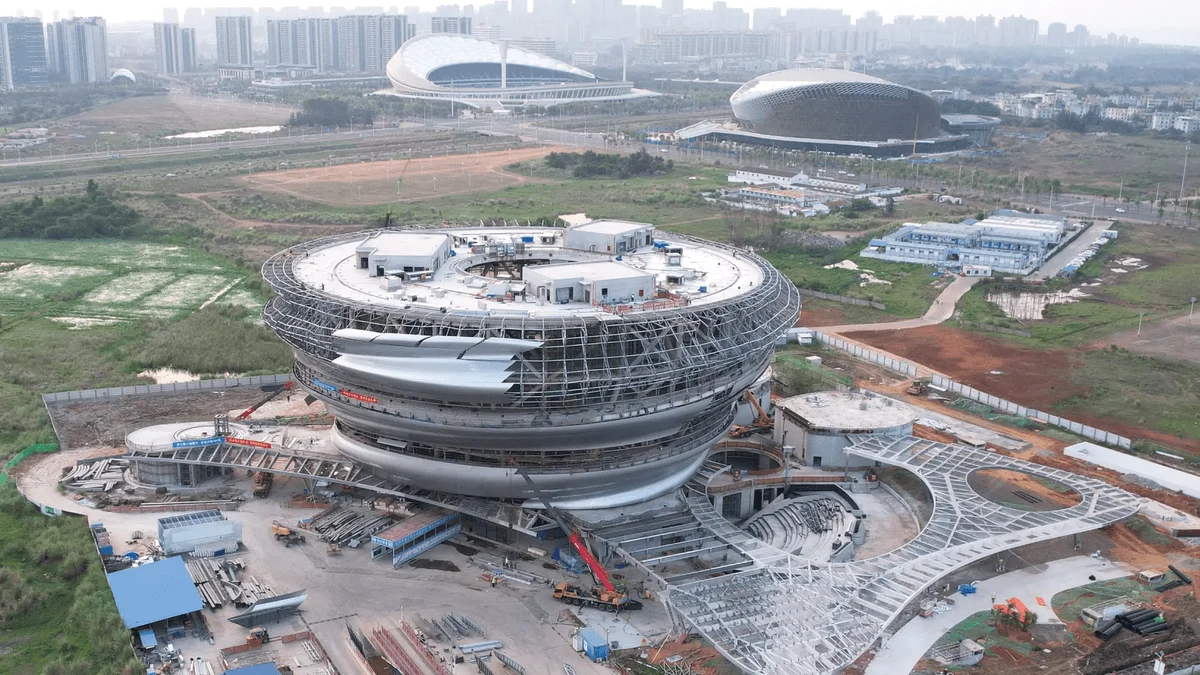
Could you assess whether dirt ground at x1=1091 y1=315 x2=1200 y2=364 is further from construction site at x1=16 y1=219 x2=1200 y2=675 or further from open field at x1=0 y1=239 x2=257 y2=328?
open field at x1=0 y1=239 x2=257 y2=328

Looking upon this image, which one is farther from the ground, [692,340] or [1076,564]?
[692,340]

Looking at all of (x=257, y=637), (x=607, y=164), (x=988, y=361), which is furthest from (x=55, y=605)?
(x=607, y=164)

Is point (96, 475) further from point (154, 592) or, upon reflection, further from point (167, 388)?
point (154, 592)

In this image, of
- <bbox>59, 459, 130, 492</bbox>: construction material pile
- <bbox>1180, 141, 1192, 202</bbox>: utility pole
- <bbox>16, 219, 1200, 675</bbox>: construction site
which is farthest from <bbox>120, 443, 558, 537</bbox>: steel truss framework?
<bbox>1180, 141, 1192, 202</bbox>: utility pole

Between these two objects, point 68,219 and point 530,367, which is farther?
point 68,219

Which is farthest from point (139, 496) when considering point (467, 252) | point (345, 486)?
point (467, 252)

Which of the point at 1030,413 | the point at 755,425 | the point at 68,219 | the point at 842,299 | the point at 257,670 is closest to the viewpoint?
the point at 257,670

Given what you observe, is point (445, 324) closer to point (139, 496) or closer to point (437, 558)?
point (437, 558)
